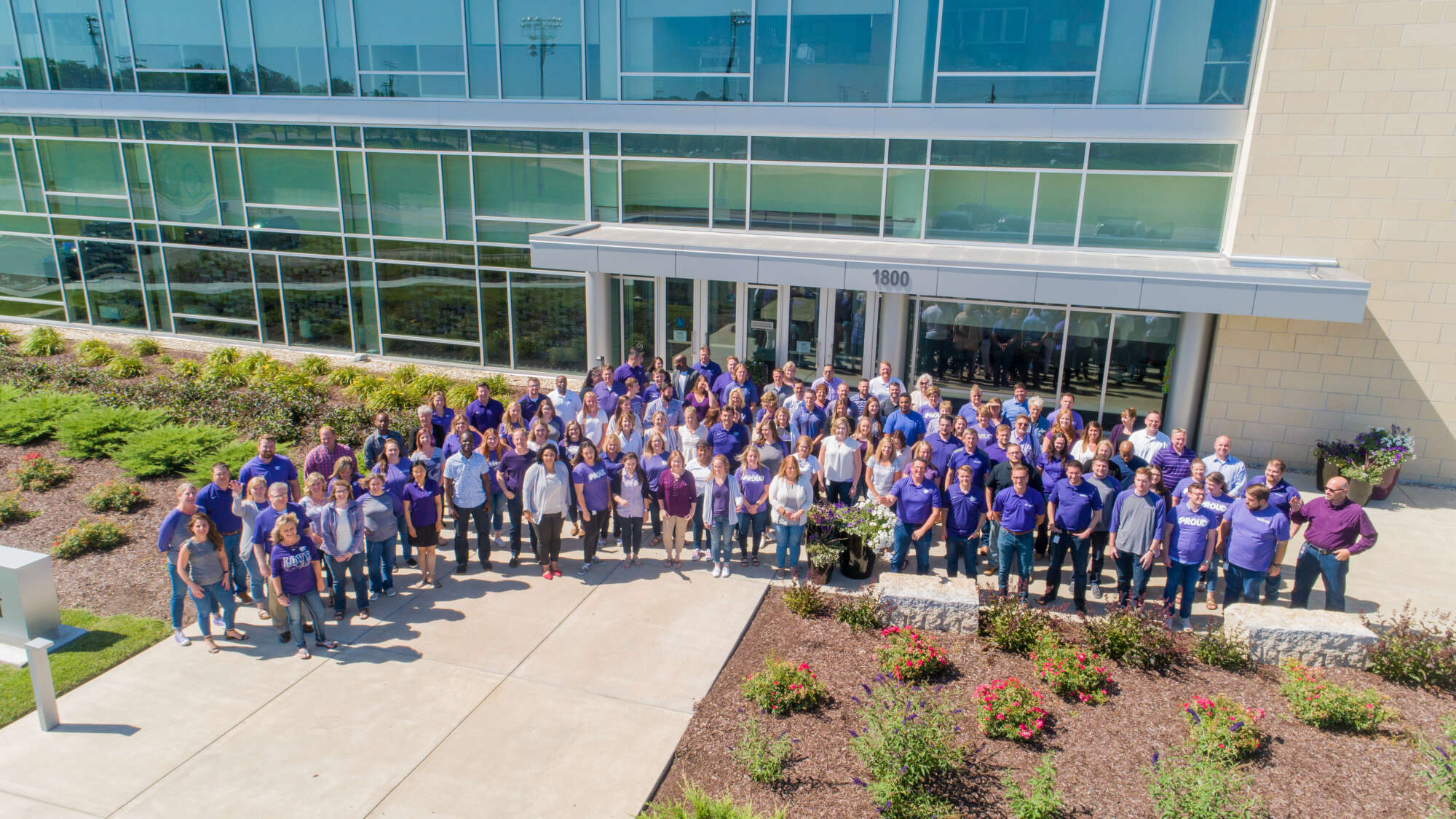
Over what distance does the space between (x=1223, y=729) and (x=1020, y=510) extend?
2.73 meters

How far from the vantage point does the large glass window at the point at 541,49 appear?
15.9 metres

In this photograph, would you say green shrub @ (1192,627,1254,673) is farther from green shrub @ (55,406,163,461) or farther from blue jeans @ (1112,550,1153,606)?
green shrub @ (55,406,163,461)

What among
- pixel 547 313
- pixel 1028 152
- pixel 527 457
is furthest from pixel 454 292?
pixel 1028 152

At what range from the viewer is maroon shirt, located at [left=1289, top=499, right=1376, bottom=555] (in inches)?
339

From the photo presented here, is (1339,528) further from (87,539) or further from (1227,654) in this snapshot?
Result: (87,539)

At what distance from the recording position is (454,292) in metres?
17.9

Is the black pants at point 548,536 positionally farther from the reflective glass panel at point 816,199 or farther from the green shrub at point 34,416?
the green shrub at point 34,416

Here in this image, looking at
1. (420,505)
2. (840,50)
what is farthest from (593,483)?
(840,50)

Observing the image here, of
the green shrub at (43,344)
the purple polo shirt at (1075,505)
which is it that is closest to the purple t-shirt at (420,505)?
the purple polo shirt at (1075,505)

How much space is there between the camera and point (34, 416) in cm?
1410

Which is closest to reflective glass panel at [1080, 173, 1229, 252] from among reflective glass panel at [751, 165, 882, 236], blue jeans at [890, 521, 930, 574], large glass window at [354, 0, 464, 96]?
reflective glass panel at [751, 165, 882, 236]

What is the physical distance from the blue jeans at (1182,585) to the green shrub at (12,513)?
44.4 feet

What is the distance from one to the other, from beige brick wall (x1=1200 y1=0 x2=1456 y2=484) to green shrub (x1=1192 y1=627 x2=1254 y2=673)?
6495 mm

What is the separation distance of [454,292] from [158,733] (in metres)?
11.8
